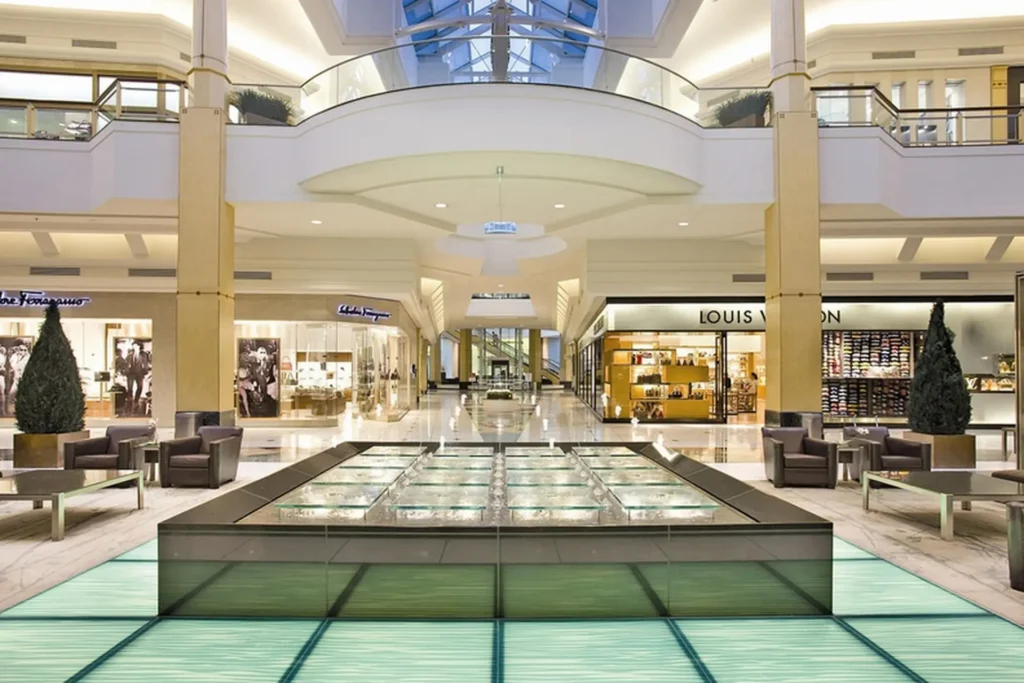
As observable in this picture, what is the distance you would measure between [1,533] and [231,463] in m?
3.13

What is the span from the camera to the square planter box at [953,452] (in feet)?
33.4

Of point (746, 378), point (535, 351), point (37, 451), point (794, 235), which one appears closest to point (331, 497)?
point (37, 451)

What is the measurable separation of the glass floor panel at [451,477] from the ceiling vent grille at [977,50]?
706 inches

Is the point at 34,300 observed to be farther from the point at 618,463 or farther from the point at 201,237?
the point at 618,463

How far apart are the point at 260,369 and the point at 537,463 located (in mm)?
14169

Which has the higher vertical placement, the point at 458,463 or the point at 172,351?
the point at 172,351

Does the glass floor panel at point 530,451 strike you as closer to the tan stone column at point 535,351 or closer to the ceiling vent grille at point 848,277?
the ceiling vent grille at point 848,277

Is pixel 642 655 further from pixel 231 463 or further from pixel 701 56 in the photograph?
pixel 701 56

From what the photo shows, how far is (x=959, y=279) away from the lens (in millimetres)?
16922

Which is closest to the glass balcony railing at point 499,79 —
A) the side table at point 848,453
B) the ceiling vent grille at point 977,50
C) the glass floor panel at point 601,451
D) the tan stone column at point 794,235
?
the tan stone column at point 794,235

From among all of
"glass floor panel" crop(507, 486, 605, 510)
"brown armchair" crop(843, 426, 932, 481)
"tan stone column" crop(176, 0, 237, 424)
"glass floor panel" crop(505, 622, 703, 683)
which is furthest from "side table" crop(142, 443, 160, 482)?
"brown armchair" crop(843, 426, 932, 481)

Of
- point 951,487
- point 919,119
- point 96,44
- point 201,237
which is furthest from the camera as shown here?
point 96,44

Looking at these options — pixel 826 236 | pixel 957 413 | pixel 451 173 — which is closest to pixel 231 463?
pixel 451 173

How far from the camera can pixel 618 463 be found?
5.93 metres
